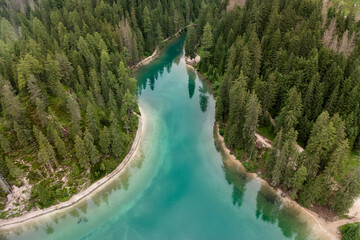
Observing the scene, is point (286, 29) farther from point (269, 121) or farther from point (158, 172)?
point (158, 172)

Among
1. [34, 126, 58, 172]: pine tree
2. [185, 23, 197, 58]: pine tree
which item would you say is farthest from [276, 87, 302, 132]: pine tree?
[185, 23, 197, 58]: pine tree

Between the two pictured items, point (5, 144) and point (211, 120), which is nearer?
point (5, 144)

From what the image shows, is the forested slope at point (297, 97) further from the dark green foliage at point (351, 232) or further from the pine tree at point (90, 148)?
the pine tree at point (90, 148)

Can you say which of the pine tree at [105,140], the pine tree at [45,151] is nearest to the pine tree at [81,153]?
the pine tree at [105,140]

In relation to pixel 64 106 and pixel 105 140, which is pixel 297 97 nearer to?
pixel 105 140

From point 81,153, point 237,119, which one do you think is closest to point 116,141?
point 81,153

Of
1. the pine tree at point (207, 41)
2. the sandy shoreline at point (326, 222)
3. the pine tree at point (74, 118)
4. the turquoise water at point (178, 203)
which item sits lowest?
the turquoise water at point (178, 203)

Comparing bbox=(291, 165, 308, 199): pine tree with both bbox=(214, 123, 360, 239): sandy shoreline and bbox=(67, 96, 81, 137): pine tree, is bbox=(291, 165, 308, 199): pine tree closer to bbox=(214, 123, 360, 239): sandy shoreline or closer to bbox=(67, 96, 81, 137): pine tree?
bbox=(214, 123, 360, 239): sandy shoreline
